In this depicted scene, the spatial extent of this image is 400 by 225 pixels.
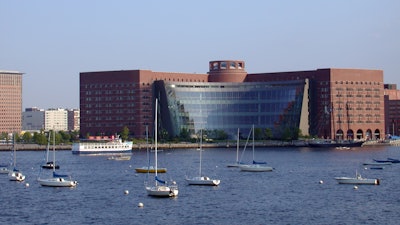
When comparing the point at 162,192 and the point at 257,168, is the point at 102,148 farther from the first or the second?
the point at 162,192

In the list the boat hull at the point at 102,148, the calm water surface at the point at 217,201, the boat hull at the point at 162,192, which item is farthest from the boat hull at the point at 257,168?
the boat hull at the point at 102,148

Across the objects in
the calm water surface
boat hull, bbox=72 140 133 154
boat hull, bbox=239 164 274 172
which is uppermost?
boat hull, bbox=72 140 133 154

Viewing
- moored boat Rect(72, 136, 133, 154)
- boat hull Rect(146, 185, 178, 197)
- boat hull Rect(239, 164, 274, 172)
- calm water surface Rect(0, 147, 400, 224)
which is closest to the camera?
calm water surface Rect(0, 147, 400, 224)

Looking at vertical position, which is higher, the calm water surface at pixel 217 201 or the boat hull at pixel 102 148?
the boat hull at pixel 102 148

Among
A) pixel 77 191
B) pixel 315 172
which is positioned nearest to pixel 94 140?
pixel 315 172

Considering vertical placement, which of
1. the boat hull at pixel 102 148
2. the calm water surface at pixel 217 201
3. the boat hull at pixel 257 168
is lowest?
the calm water surface at pixel 217 201

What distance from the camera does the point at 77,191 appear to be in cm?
8638

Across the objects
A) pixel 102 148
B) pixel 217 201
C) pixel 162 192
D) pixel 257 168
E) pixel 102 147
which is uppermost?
pixel 102 147

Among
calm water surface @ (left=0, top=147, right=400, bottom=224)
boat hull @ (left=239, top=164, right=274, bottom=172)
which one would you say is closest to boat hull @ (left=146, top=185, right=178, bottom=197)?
calm water surface @ (left=0, top=147, right=400, bottom=224)

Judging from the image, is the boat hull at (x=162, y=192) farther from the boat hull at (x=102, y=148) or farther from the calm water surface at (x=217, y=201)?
the boat hull at (x=102, y=148)

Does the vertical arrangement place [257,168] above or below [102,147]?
below

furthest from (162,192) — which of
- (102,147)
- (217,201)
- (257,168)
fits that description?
(102,147)

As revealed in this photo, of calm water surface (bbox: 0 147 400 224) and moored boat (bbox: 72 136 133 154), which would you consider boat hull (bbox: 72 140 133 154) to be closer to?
moored boat (bbox: 72 136 133 154)

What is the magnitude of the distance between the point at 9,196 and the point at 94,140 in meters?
116
